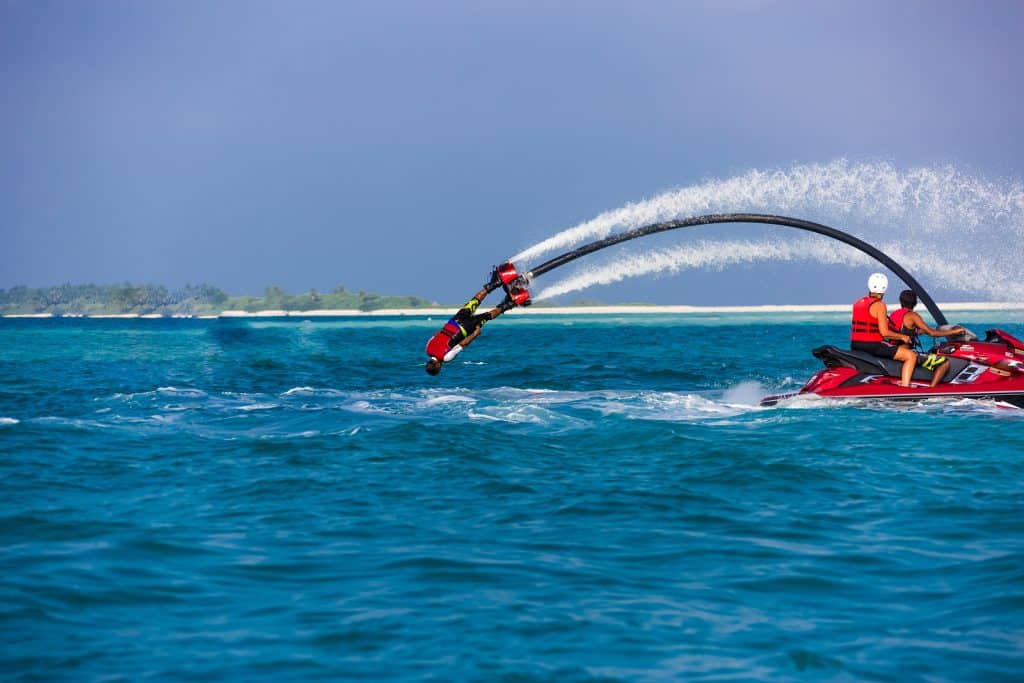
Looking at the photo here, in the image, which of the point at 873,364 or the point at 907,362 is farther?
the point at 873,364

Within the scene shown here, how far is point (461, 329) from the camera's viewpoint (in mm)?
18734

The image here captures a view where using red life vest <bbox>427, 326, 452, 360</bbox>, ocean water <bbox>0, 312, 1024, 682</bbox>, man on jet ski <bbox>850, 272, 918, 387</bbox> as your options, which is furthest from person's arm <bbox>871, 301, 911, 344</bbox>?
red life vest <bbox>427, 326, 452, 360</bbox>

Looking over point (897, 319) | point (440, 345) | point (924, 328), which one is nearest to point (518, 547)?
point (440, 345)

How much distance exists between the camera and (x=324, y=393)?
23703 mm

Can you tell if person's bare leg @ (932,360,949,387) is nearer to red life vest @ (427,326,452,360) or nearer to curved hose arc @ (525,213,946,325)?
curved hose arc @ (525,213,946,325)

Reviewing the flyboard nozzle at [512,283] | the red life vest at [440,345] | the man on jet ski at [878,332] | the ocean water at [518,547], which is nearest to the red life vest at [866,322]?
the man on jet ski at [878,332]

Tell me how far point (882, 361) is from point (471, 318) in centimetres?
707

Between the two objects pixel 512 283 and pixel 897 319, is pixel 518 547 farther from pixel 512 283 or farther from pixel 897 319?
pixel 897 319

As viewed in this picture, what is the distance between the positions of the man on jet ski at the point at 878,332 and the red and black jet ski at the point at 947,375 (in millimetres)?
147

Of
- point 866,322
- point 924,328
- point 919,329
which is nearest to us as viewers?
point 924,328

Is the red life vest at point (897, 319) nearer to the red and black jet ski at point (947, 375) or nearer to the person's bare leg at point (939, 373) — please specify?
the red and black jet ski at point (947, 375)

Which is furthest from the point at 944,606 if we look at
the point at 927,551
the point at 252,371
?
the point at 252,371

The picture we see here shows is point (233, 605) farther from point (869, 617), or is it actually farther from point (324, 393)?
point (324, 393)

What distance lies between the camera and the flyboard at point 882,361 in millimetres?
18266
